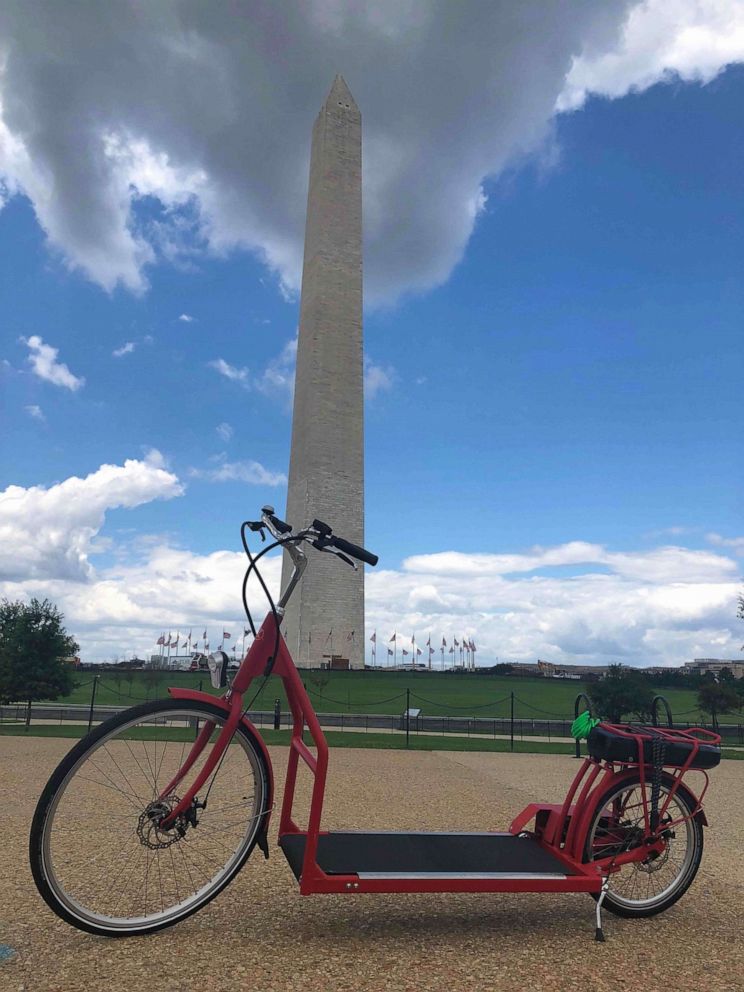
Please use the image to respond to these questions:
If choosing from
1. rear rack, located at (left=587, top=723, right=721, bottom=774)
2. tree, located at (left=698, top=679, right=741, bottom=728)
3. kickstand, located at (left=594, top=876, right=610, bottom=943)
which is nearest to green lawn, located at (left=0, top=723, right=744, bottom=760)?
tree, located at (left=698, top=679, right=741, bottom=728)

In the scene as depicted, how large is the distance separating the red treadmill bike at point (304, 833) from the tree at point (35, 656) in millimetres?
18734

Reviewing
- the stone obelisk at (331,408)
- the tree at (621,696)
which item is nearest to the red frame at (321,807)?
the tree at (621,696)

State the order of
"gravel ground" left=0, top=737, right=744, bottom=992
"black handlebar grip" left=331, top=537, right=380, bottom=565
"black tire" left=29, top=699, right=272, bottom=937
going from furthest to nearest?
"black handlebar grip" left=331, top=537, right=380, bottom=565, "black tire" left=29, top=699, right=272, bottom=937, "gravel ground" left=0, top=737, right=744, bottom=992

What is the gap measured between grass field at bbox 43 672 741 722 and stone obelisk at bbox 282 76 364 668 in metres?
3.18

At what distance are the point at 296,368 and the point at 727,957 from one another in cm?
3959

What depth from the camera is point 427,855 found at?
3.72 meters

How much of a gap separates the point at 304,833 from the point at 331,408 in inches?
1349

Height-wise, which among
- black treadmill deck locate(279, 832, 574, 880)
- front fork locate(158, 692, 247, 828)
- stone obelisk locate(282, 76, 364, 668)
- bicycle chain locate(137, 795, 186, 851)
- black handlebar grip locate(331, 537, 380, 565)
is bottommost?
black treadmill deck locate(279, 832, 574, 880)

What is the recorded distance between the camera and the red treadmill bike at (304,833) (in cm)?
335

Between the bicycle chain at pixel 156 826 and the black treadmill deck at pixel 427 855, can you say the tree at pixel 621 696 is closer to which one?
the black treadmill deck at pixel 427 855

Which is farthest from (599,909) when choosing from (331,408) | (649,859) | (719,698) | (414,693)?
(331,408)

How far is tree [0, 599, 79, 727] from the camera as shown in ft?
69.2

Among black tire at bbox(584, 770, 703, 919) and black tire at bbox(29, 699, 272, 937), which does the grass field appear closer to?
black tire at bbox(29, 699, 272, 937)

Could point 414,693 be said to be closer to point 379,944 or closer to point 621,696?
point 621,696
